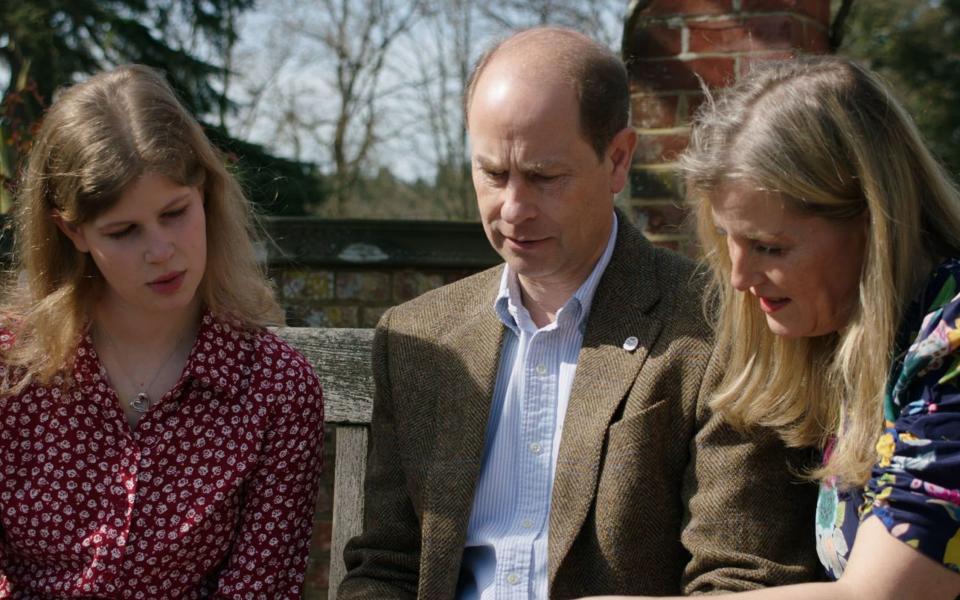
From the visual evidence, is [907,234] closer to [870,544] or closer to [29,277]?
[870,544]

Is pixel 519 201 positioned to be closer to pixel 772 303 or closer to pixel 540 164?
pixel 540 164

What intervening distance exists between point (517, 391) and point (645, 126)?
147cm

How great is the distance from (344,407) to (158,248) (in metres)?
0.56

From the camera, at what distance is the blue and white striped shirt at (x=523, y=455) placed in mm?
2250

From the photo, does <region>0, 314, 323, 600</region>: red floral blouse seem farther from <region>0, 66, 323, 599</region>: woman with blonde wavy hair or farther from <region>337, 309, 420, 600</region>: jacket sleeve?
<region>337, 309, 420, 600</region>: jacket sleeve

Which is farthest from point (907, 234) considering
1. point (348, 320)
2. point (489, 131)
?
point (348, 320)

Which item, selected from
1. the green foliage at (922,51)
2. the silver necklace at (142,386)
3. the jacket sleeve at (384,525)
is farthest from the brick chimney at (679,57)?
the green foliage at (922,51)

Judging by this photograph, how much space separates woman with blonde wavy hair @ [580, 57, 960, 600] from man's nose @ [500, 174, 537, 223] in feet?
1.14

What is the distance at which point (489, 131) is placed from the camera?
227 cm

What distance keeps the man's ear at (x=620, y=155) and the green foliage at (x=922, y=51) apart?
1124 cm

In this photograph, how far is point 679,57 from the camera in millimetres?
3516

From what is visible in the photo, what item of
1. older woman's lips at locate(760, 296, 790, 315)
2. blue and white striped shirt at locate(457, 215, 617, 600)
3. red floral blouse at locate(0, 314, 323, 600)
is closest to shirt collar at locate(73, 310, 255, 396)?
red floral blouse at locate(0, 314, 323, 600)

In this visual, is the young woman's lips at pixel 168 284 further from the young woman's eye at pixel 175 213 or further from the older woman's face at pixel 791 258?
the older woman's face at pixel 791 258

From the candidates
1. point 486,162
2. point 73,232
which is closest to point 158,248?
point 73,232
